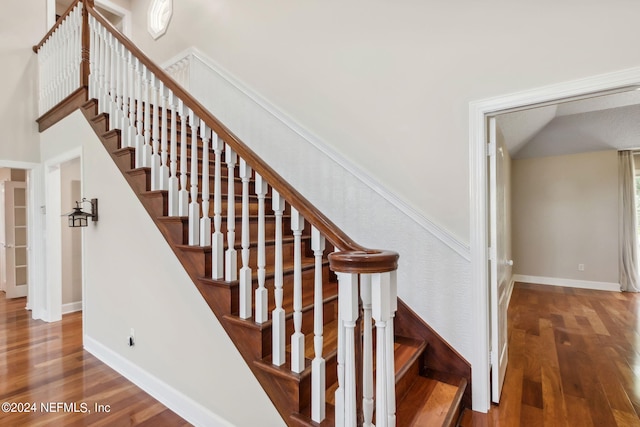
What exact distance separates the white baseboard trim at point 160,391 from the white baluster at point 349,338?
963 millimetres

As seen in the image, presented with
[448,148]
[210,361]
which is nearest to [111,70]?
[210,361]

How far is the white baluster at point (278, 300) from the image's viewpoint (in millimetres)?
1409

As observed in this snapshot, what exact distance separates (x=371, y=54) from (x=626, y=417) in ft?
9.53

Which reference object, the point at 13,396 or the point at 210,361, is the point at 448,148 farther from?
the point at 13,396

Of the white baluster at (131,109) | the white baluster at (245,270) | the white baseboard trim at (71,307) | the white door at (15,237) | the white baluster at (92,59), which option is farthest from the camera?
the white door at (15,237)

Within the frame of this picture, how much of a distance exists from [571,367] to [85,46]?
16.4 ft

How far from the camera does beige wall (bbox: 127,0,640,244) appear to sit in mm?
1687

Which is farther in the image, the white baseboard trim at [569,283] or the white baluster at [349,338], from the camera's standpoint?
the white baseboard trim at [569,283]

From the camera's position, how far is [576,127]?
4738 mm

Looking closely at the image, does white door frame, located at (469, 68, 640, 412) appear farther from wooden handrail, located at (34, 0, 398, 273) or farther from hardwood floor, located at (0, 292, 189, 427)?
hardwood floor, located at (0, 292, 189, 427)

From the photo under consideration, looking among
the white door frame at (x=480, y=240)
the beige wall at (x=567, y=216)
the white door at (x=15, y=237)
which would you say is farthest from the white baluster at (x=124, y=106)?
the beige wall at (x=567, y=216)

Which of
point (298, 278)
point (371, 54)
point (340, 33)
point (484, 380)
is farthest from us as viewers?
point (340, 33)

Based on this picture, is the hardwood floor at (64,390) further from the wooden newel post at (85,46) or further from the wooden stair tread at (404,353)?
the wooden newel post at (85,46)

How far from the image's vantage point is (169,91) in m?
1.93
